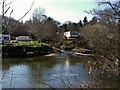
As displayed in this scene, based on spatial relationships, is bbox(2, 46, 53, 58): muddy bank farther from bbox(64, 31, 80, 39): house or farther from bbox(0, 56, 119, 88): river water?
bbox(64, 31, 80, 39): house

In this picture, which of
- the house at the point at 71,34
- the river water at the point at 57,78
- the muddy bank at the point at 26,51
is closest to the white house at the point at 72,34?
the house at the point at 71,34

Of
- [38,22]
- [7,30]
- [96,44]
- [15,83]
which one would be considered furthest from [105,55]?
[38,22]

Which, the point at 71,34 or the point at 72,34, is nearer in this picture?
the point at 71,34

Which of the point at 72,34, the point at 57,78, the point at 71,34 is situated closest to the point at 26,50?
the point at 57,78

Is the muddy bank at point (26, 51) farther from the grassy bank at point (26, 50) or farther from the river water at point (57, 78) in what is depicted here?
the river water at point (57, 78)

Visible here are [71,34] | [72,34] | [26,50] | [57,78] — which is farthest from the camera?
[72,34]

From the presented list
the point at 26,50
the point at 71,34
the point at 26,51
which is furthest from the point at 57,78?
the point at 71,34

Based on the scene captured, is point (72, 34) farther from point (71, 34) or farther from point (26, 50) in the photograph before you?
point (26, 50)

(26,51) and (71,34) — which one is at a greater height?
(71,34)

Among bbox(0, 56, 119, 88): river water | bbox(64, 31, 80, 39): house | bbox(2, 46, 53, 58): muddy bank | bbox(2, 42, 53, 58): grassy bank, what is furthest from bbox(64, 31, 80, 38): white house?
bbox(0, 56, 119, 88): river water

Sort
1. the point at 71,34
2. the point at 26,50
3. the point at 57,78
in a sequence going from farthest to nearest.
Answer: the point at 71,34 → the point at 26,50 → the point at 57,78

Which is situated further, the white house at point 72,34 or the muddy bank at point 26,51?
the white house at point 72,34

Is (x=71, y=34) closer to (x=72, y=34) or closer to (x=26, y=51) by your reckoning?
(x=72, y=34)

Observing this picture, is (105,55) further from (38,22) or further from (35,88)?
(38,22)
